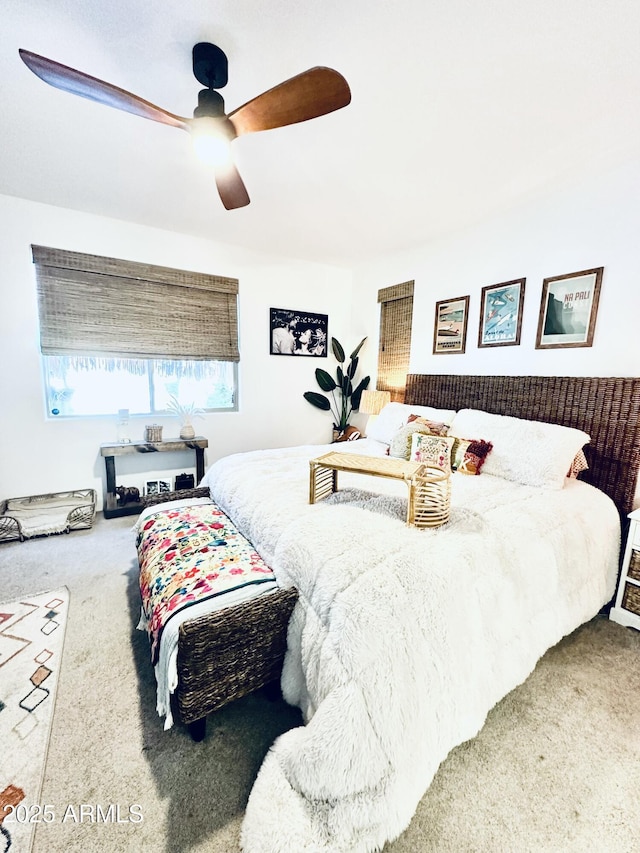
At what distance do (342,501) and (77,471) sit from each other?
2687 millimetres

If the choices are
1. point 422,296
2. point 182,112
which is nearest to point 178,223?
point 182,112

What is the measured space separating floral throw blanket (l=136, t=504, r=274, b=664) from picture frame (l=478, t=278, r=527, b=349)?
2.44 meters

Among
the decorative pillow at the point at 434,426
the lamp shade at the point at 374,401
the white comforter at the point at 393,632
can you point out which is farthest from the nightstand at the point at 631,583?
the lamp shade at the point at 374,401

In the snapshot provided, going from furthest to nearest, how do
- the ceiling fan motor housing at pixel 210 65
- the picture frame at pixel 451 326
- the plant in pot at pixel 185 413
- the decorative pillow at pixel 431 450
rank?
the plant in pot at pixel 185 413, the picture frame at pixel 451 326, the decorative pillow at pixel 431 450, the ceiling fan motor housing at pixel 210 65

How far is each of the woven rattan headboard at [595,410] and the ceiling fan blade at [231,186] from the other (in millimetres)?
2200

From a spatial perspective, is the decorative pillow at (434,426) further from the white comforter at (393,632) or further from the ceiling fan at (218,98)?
the ceiling fan at (218,98)

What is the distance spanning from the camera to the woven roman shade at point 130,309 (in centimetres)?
288

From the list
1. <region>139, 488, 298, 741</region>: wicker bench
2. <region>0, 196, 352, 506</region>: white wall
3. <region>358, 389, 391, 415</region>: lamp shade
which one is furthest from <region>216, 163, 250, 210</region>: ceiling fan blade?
<region>358, 389, 391, 415</region>: lamp shade

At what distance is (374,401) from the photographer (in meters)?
3.81

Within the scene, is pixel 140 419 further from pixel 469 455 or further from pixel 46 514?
pixel 469 455

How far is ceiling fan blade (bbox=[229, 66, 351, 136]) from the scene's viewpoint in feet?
3.84

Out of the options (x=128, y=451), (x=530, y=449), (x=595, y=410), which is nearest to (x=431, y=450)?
(x=530, y=449)

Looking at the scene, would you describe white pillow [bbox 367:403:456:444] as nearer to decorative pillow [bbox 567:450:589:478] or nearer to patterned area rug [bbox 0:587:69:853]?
decorative pillow [bbox 567:450:589:478]

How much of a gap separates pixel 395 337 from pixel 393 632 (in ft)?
10.5
